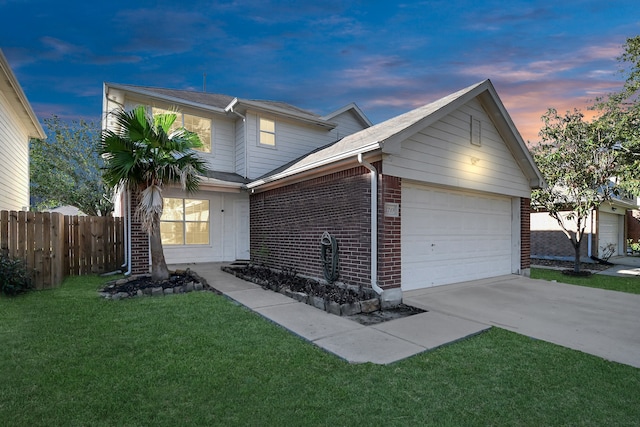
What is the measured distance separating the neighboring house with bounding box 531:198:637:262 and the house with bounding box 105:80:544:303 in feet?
24.8

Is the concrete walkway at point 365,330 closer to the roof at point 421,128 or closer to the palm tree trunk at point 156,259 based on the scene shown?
the palm tree trunk at point 156,259

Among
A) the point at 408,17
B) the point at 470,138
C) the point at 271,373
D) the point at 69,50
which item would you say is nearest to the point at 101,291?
the point at 271,373

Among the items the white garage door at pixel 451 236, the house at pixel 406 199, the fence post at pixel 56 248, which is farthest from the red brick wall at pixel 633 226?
the fence post at pixel 56 248

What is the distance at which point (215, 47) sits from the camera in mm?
13445

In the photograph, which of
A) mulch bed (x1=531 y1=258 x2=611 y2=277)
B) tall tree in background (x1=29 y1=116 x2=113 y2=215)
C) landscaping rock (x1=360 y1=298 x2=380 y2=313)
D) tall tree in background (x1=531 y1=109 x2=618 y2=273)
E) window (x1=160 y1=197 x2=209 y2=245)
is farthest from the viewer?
tall tree in background (x1=29 y1=116 x2=113 y2=215)

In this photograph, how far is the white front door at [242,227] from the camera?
36.1 ft

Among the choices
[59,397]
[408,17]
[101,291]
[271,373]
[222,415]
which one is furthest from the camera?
[408,17]

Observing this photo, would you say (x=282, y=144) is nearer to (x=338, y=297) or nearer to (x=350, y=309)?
(x=338, y=297)

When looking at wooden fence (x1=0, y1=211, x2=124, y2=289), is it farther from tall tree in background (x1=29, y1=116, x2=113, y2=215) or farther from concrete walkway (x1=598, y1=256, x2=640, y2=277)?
concrete walkway (x1=598, y1=256, x2=640, y2=277)

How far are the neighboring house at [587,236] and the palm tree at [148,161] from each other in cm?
1630

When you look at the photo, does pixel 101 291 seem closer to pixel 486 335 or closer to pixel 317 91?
pixel 486 335

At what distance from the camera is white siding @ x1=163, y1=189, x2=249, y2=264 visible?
1032cm

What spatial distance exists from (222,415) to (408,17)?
36.2 ft

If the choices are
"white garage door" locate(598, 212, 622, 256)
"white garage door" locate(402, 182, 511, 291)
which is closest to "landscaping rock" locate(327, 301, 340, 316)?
"white garage door" locate(402, 182, 511, 291)
